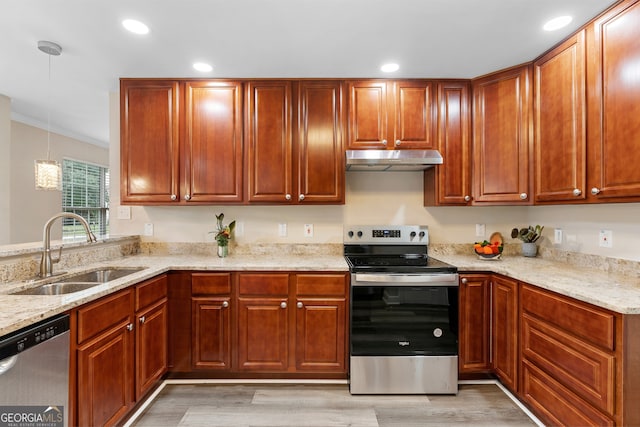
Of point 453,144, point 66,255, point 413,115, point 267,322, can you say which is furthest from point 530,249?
point 66,255

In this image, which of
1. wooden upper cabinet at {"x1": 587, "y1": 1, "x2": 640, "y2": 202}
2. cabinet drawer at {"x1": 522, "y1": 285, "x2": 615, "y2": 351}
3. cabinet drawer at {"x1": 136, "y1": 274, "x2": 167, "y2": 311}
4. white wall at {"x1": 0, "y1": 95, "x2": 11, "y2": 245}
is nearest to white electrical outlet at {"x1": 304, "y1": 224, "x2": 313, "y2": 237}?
cabinet drawer at {"x1": 136, "y1": 274, "x2": 167, "y2": 311}

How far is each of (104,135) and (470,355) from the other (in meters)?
5.95

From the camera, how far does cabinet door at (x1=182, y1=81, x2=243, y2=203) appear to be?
2.55 metres

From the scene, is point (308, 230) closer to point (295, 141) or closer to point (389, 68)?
point (295, 141)

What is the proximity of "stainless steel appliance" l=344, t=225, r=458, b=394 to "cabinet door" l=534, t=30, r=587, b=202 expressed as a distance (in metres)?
0.90

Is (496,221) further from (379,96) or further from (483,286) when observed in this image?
(379,96)

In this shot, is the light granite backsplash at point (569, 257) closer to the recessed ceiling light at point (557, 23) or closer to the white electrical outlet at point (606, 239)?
the white electrical outlet at point (606, 239)

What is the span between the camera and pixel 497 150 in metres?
2.46

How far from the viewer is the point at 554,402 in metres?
1.70

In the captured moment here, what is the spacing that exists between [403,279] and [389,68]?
164cm

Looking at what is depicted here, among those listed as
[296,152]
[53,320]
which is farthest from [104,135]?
[53,320]

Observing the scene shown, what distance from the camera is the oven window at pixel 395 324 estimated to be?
2.19 meters

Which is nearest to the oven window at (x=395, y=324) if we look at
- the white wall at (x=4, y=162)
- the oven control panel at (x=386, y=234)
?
the oven control panel at (x=386, y=234)

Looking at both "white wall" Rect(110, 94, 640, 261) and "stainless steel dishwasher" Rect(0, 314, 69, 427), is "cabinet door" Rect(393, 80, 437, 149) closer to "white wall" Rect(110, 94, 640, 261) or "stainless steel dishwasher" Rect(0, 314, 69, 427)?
"white wall" Rect(110, 94, 640, 261)
